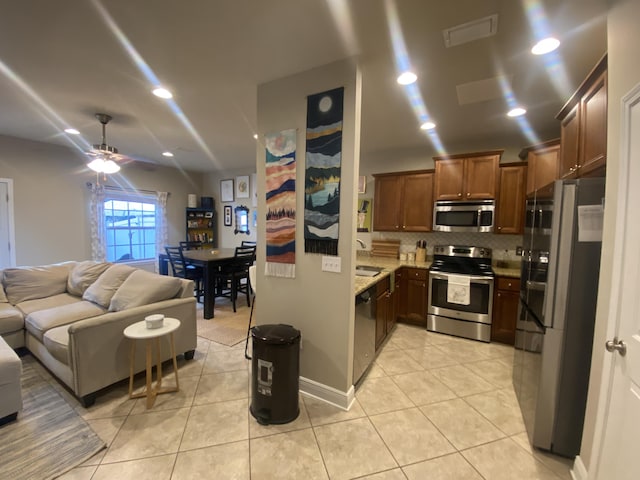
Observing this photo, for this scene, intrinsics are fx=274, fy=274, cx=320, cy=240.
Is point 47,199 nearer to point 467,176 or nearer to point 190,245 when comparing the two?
point 190,245

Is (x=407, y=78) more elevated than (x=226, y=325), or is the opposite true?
(x=407, y=78)

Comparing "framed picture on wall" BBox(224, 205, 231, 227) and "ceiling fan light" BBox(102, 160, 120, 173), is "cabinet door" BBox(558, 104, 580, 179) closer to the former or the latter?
"ceiling fan light" BBox(102, 160, 120, 173)

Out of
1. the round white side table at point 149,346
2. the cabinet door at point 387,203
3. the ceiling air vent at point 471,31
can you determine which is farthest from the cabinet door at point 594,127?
the round white side table at point 149,346

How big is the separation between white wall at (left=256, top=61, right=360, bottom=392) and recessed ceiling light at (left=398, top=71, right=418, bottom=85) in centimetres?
44

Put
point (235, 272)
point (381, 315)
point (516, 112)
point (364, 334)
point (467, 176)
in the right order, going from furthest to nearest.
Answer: point (235, 272), point (467, 176), point (381, 315), point (516, 112), point (364, 334)

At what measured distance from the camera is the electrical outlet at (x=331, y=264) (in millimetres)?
2107

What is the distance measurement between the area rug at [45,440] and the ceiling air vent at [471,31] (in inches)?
133

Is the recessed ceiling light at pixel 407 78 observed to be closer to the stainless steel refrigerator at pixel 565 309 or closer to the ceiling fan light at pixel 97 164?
the stainless steel refrigerator at pixel 565 309

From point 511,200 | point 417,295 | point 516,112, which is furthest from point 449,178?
point 417,295

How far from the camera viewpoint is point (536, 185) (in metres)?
3.14

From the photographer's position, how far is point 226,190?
6.48 meters

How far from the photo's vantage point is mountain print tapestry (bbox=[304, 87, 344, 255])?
2.05m

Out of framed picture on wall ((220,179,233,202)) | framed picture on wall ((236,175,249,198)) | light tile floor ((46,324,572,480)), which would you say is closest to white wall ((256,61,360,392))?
light tile floor ((46,324,572,480))

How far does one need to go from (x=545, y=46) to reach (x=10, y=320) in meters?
5.07
